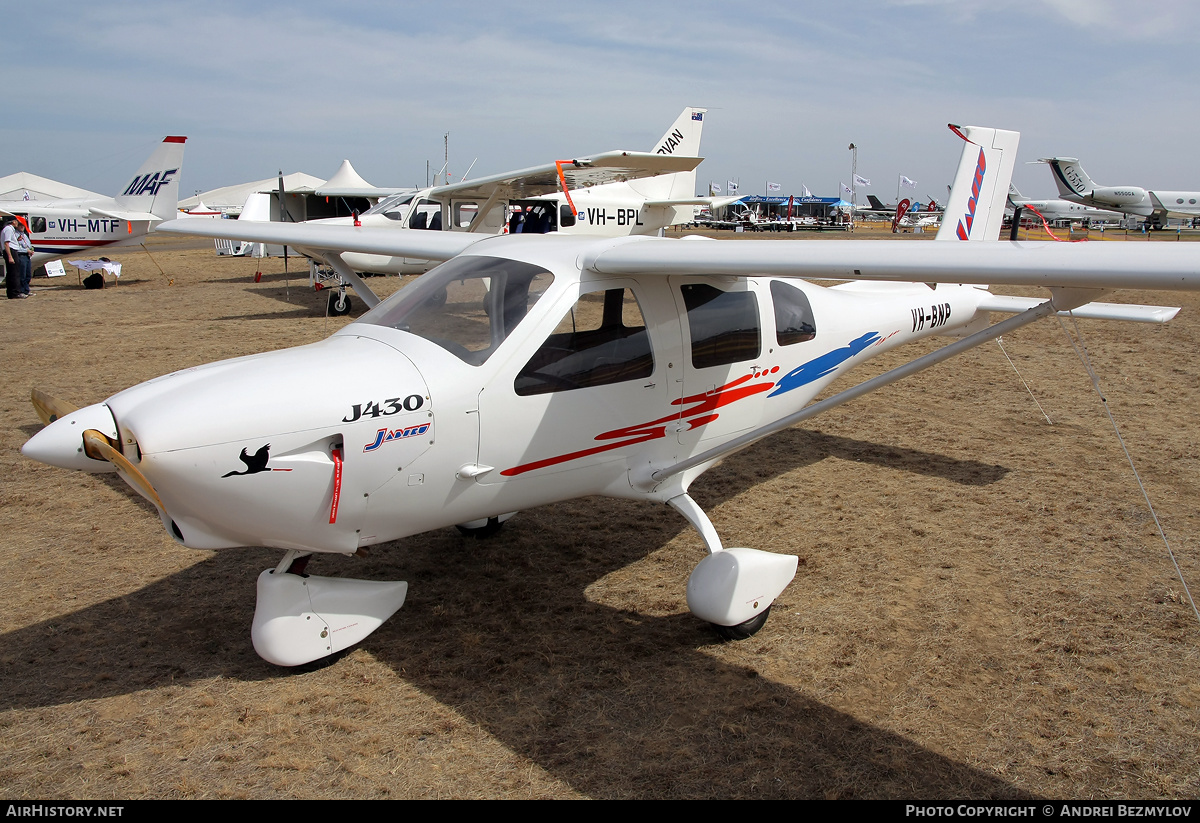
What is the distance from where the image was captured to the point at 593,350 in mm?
4047

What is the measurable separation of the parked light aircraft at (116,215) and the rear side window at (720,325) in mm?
21541

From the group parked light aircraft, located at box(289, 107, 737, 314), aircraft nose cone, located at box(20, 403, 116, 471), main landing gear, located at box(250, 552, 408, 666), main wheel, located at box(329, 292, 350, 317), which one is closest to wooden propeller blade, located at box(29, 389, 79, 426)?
aircraft nose cone, located at box(20, 403, 116, 471)

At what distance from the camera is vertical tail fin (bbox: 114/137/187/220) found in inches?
882

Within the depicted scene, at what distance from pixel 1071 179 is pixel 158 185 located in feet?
223

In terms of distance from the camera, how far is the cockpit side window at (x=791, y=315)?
16.1 ft

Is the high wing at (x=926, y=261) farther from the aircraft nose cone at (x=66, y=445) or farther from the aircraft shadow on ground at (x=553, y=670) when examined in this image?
the aircraft nose cone at (x=66, y=445)

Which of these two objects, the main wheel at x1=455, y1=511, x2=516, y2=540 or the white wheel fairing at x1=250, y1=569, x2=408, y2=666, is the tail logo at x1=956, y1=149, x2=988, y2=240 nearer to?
the main wheel at x1=455, y1=511, x2=516, y2=540

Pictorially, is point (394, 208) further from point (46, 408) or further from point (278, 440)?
point (278, 440)

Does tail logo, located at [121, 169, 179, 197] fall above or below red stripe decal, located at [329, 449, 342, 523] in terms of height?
above

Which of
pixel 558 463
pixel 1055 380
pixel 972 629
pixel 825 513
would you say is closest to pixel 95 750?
pixel 558 463

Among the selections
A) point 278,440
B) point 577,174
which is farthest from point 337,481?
point 577,174

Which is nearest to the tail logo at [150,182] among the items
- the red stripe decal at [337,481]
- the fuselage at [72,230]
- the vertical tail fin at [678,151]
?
the fuselage at [72,230]

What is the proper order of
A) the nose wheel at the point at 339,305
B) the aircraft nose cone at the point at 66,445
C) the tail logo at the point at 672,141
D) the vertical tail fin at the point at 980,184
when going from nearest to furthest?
1. the aircraft nose cone at the point at 66,445
2. the vertical tail fin at the point at 980,184
3. the nose wheel at the point at 339,305
4. the tail logo at the point at 672,141

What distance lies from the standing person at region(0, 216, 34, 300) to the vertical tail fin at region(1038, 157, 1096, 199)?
69966 mm
